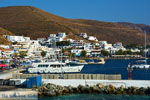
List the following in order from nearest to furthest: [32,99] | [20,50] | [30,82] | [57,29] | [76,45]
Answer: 1. [32,99]
2. [30,82]
3. [20,50]
4. [76,45]
5. [57,29]

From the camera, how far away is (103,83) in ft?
97.5

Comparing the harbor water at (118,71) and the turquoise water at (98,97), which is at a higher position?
the harbor water at (118,71)

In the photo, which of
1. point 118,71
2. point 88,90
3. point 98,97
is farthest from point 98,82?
point 118,71

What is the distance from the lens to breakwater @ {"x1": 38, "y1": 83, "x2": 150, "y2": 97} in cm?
2839

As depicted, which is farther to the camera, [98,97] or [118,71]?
[118,71]

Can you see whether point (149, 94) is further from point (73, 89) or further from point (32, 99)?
point (32, 99)

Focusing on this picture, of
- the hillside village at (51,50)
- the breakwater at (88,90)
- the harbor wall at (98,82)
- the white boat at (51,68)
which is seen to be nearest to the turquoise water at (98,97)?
the breakwater at (88,90)

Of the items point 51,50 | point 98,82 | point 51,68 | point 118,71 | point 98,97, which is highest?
point 51,50

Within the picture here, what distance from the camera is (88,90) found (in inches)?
1152

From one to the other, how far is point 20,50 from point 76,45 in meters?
37.9

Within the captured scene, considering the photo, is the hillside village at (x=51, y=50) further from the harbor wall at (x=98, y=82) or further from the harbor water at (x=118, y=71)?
the harbor wall at (x=98, y=82)

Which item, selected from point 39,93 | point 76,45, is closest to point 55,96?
point 39,93

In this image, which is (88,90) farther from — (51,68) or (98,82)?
(51,68)

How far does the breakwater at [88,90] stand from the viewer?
28.4 m
